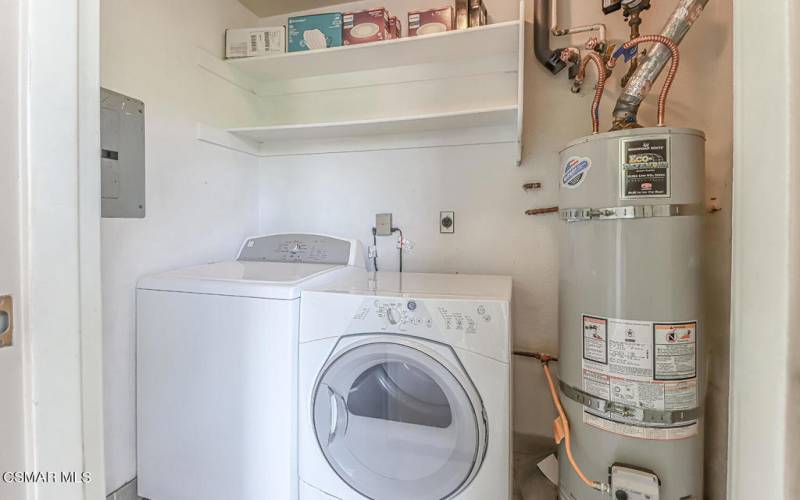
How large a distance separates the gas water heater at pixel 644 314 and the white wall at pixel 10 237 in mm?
1291

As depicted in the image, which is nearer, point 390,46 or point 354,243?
point 390,46

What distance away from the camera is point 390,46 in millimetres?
1612

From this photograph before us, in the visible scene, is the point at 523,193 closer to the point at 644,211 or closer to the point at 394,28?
the point at 644,211

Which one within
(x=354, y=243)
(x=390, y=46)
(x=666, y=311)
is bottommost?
(x=666, y=311)

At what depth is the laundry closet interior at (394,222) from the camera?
3.49 feet

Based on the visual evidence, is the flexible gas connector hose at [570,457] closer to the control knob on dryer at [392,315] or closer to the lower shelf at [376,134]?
the control knob on dryer at [392,315]

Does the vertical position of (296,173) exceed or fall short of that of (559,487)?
it exceeds it

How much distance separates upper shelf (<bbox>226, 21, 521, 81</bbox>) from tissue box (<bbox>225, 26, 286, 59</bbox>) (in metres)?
0.05

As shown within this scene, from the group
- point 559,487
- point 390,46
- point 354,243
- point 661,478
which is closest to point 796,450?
point 661,478

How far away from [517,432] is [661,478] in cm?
71

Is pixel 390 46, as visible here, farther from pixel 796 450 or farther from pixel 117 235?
pixel 796 450

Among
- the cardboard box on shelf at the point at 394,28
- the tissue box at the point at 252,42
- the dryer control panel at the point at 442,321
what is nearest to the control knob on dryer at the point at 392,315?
the dryer control panel at the point at 442,321

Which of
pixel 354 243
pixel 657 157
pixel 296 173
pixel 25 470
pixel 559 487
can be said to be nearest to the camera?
pixel 25 470

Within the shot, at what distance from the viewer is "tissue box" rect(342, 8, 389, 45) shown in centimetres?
163
